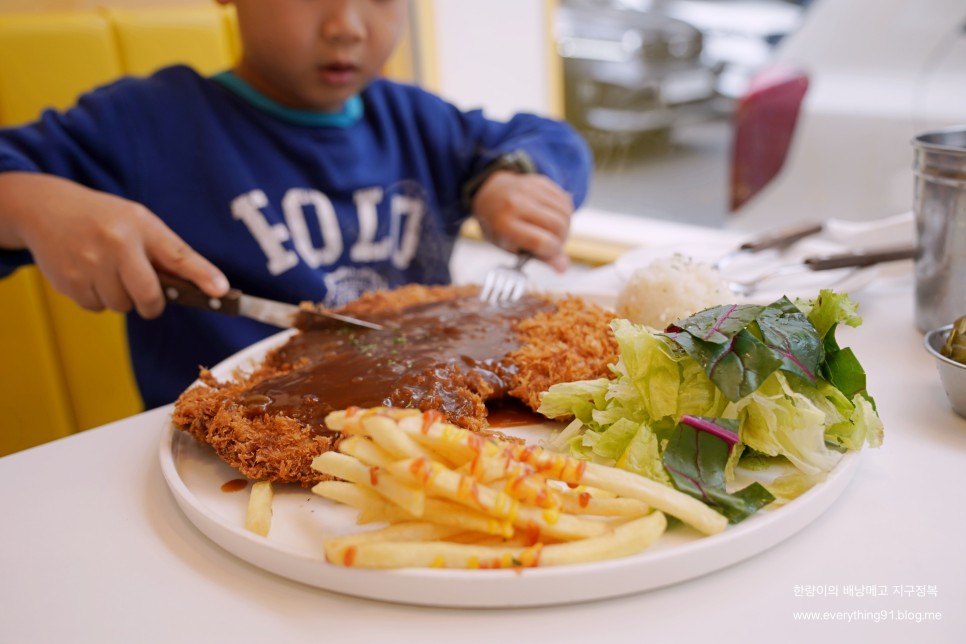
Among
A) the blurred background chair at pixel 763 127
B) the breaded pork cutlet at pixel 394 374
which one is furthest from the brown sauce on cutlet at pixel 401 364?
the blurred background chair at pixel 763 127

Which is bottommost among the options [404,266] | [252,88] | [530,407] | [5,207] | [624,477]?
[404,266]

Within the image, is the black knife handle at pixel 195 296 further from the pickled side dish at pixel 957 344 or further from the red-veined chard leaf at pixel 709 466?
the pickled side dish at pixel 957 344

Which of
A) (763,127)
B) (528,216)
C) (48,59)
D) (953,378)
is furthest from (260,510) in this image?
(763,127)

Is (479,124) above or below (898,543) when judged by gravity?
above

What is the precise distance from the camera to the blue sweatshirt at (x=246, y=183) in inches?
79.8

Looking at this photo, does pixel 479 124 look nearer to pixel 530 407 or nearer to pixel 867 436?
pixel 530 407

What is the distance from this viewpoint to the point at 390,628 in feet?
2.71

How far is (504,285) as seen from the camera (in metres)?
1.72

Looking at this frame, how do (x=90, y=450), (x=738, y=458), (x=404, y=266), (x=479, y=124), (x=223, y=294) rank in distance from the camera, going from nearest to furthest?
(x=738, y=458)
(x=90, y=450)
(x=223, y=294)
(x=404, y=266)
(x=479, y=124)

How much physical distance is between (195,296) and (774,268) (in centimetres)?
129

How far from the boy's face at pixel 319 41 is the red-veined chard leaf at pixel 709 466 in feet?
4.38

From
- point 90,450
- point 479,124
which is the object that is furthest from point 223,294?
point 479,124

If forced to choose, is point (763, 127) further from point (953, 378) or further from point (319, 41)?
point (953, 378)

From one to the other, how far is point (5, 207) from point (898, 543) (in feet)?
5.53
